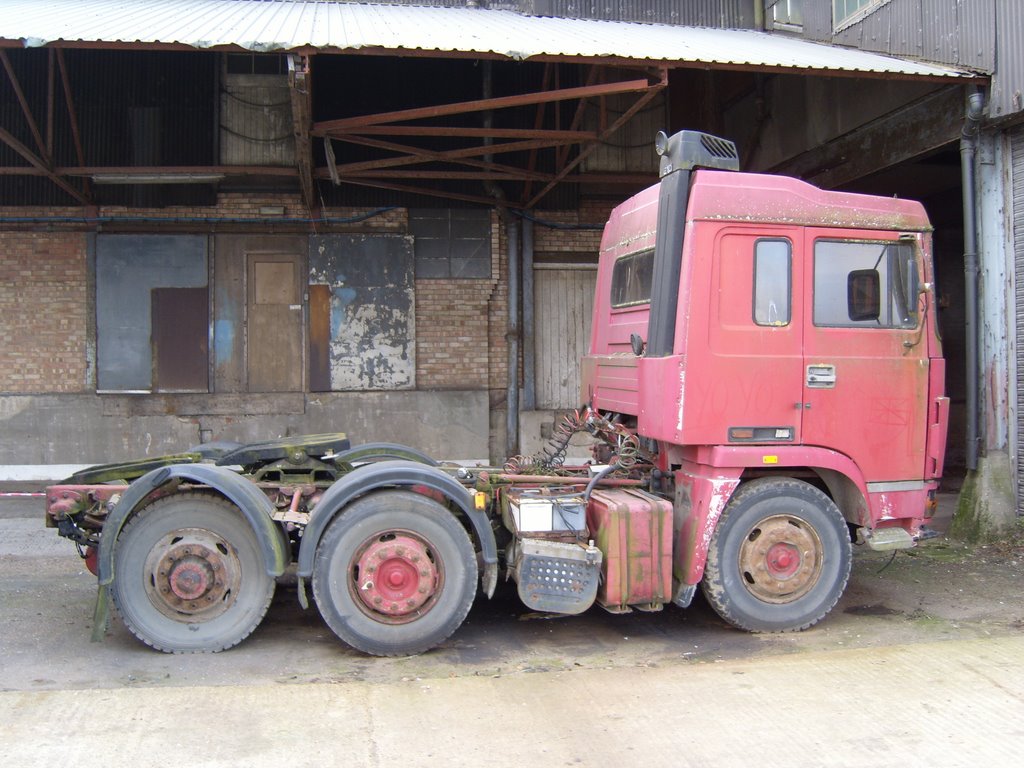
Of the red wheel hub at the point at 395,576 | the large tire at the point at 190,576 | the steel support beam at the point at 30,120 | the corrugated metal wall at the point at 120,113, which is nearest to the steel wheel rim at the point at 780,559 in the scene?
the red wheel hub at the point at 395,576

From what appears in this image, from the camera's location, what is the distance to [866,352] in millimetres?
5641

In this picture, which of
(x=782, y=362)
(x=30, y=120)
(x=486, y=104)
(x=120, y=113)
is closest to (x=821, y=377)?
(x=782, y=362)

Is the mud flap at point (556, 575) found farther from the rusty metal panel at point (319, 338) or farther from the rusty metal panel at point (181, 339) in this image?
the rusty metal panel at point (181, 339)

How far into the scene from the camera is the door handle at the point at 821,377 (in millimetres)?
5539

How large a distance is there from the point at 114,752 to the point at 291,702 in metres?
0.89

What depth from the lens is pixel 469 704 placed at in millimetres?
4508

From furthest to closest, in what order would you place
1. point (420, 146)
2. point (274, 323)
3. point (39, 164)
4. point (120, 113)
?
point (420, 146), point (274, 323), point (120, 113), point (39, 164)

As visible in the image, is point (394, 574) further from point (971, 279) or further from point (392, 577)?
point (971, 279)

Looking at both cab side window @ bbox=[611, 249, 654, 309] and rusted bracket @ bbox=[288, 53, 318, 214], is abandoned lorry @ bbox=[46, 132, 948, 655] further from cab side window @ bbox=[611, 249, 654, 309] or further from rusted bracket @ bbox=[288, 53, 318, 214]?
rusted bracket @ bbox=[288, 53, 318, 214]

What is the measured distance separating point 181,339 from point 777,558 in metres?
8.80

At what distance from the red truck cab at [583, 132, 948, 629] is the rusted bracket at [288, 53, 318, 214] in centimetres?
381

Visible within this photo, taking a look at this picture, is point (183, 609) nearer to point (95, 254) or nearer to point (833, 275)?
point (833, 275)

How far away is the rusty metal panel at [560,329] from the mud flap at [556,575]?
7192 millimetres

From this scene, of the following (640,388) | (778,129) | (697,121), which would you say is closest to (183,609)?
(640,388)
